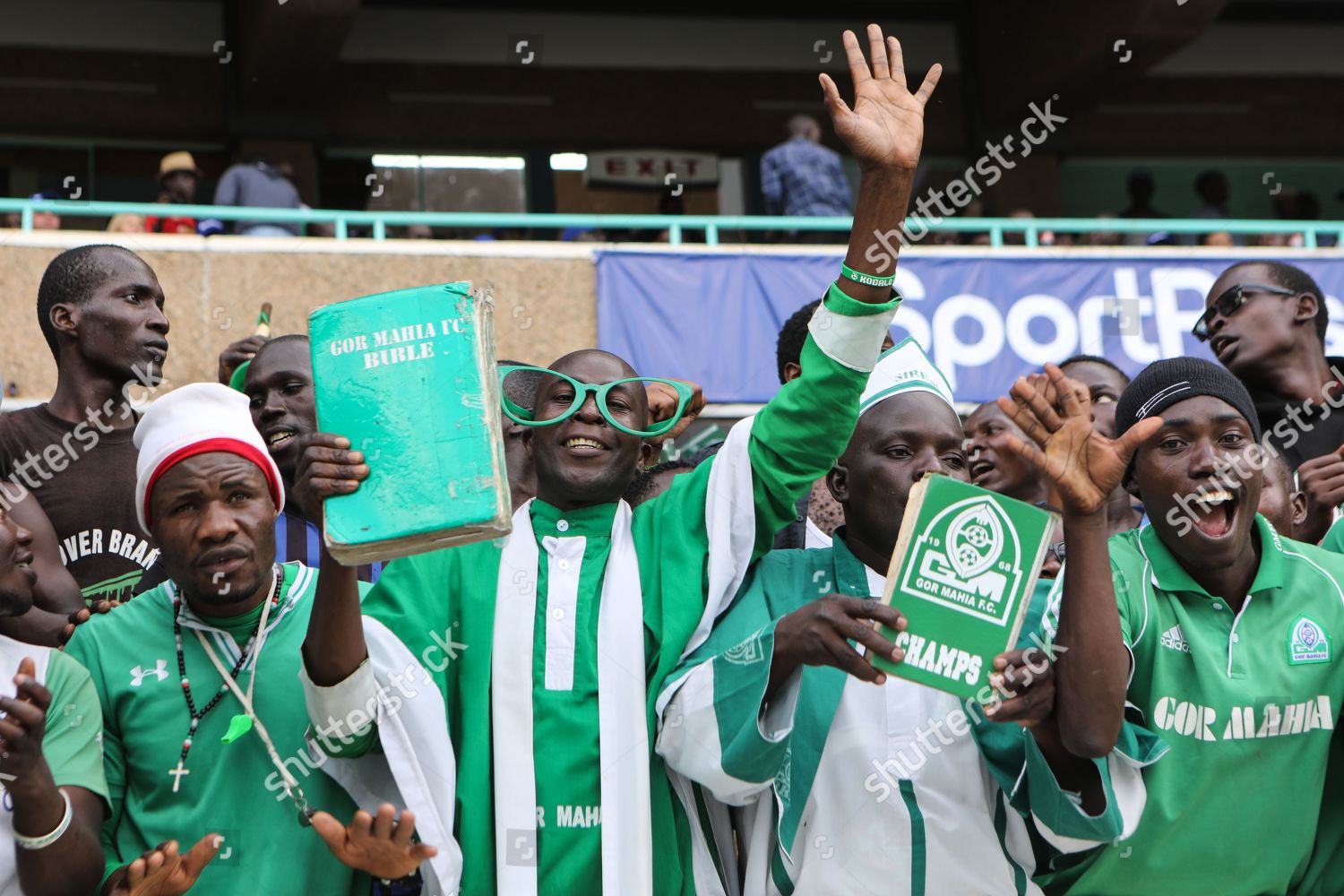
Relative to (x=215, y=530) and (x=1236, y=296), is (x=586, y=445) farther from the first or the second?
(x=1236, y=296)

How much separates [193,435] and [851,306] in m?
1.40

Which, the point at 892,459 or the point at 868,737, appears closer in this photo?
the point at 868,737

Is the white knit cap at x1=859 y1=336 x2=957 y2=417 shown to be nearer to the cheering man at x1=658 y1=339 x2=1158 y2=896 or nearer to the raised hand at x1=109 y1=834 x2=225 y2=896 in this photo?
the cheering man at x1=658 y1=339 x2=1158 y2=896

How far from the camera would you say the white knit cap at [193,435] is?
3.40 metres

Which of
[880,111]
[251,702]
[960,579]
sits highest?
[880,111]

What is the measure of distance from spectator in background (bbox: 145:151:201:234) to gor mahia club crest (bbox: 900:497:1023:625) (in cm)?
815

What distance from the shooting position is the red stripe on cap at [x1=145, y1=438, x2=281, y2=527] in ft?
11.1

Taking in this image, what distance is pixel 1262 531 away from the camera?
3.51 m

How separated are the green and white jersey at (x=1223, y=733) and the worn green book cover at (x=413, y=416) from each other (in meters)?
1.18

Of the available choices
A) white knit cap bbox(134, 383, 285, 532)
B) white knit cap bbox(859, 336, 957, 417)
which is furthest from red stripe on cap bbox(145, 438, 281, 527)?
white knit cap bbox(859, 336, 957, 417)

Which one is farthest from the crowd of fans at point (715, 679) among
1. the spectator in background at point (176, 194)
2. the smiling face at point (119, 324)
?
the spectator in background at point (176, 194)

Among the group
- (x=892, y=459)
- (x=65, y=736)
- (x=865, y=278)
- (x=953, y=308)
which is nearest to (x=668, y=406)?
(x=892, y=459)

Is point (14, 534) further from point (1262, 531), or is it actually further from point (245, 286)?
point (245, 286)

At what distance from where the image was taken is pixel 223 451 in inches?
134
